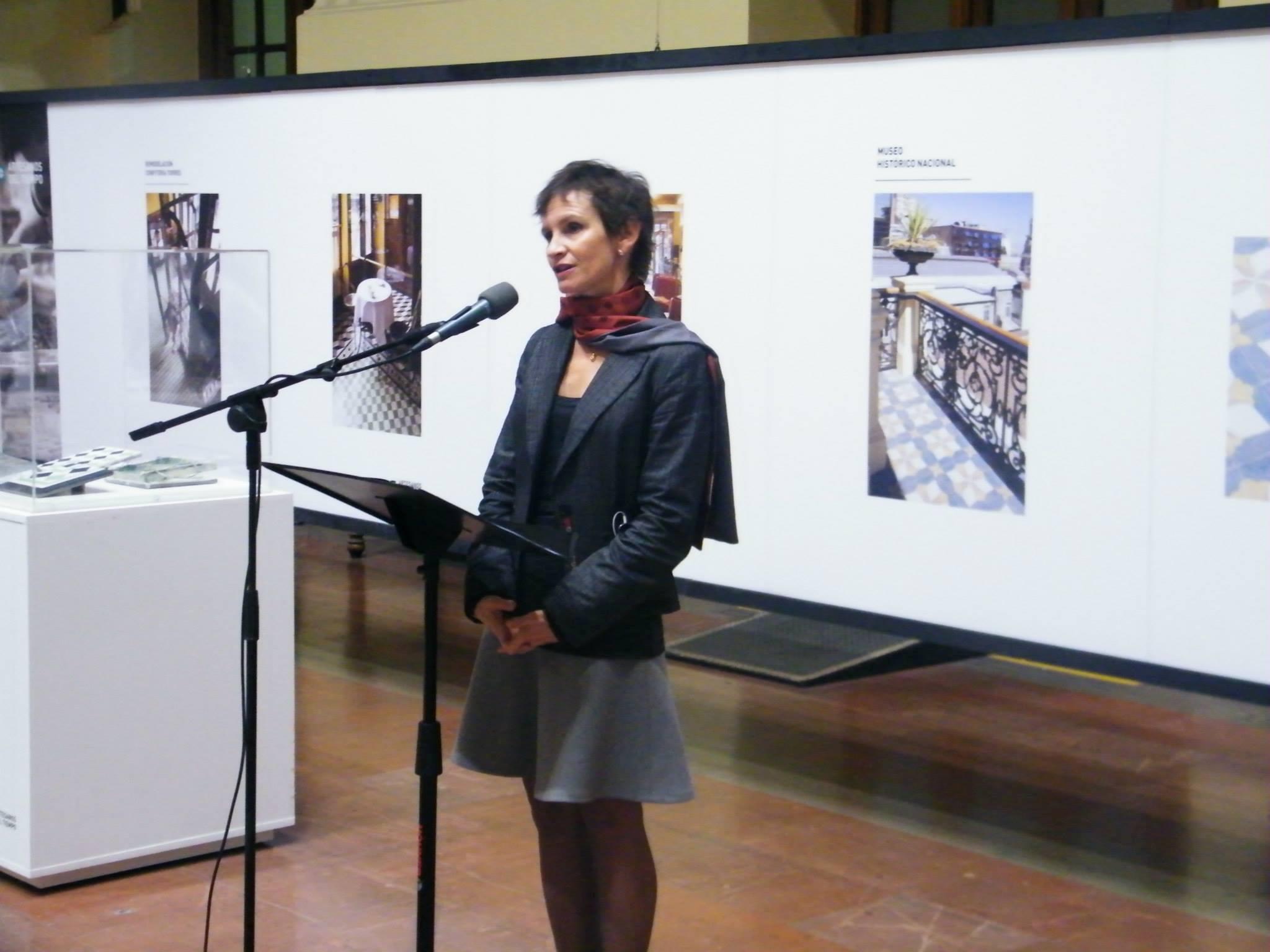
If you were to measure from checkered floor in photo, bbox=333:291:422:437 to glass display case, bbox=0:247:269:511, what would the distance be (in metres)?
1.93

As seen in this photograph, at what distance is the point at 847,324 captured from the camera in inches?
217

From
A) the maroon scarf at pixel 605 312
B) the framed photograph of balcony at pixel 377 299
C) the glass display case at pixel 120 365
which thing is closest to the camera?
the maroon scarf at pixel 605 312

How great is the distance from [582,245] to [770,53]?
8.11ft

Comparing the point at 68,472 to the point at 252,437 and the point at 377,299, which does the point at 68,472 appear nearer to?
the point at 252,437

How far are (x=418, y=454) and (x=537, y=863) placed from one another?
234 cm

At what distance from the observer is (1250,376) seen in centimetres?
461

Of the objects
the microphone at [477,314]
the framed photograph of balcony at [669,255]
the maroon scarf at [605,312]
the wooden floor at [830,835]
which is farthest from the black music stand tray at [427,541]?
the framed photograph of balcony at [669,255]

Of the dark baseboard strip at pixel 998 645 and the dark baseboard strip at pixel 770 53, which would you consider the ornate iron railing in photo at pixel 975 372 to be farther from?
the dark baseboard strip at pixel 770 53

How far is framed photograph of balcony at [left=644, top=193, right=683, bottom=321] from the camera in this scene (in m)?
5.96

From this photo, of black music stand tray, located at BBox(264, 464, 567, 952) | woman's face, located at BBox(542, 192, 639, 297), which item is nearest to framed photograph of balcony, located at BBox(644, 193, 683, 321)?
woman's face, located at BBox(542, 192, 639, 297)

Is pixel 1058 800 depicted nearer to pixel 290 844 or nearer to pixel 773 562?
pixel 773 562

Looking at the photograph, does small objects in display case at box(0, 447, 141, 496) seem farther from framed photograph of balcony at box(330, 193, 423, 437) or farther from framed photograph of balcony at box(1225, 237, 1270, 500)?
framed photograph of balcony at box(1225, 237, 1270, 500)

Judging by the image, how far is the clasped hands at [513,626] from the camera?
10.9ft

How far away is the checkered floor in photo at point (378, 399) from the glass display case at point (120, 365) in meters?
1.93
